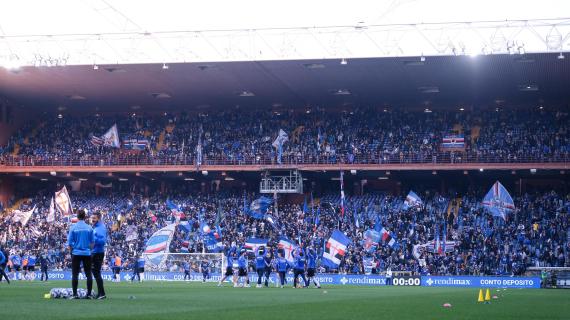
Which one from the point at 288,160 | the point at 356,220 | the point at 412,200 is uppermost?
the point at 288,160

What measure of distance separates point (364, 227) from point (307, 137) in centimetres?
999

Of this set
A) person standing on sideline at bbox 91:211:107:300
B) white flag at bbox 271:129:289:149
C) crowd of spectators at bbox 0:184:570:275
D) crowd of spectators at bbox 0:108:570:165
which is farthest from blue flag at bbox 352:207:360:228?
person standing on sideline at bbox 91:211:107:300

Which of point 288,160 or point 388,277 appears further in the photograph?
point 288,160

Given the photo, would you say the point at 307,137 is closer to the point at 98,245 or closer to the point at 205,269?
the point at 205,269

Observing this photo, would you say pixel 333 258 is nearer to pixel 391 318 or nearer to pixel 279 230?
pixel 279 230

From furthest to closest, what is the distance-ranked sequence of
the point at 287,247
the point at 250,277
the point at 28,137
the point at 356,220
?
the point at 28,137 < the point at 356,220 < the point at 287,247 < the point at 250,277

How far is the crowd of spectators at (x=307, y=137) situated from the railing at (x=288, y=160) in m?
0.07

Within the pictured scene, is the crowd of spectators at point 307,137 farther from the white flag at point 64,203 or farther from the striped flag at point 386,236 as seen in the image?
the striped flag at point 386,236

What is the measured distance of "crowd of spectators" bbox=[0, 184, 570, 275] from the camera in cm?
4816

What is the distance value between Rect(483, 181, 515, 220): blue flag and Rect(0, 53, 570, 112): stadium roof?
292 inches

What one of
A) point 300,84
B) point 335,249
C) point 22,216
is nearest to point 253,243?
point 335,249

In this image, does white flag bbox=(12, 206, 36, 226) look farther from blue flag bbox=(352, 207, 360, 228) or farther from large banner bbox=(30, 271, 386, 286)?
blue flag bbox=(352, 207, 360, 228)

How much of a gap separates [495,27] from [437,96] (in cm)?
1331

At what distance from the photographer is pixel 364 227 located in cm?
5206
